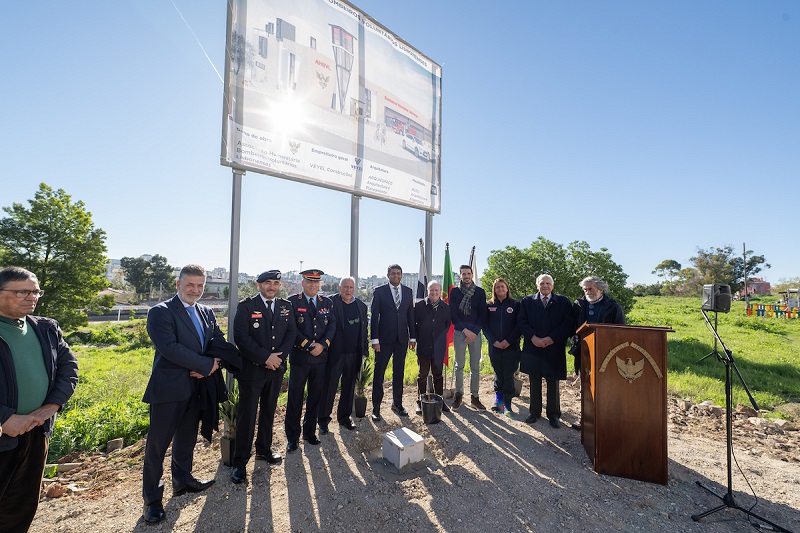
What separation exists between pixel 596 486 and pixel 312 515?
2.73 m

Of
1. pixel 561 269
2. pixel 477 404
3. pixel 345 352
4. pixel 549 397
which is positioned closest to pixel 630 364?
pixel 549 397

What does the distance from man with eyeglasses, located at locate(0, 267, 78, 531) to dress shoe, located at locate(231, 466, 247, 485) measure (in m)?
1.44

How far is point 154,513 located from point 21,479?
968 mm

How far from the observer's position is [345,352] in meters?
4.73

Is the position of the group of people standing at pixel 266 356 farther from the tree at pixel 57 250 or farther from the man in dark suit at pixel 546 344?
the tree at pixel 57 250

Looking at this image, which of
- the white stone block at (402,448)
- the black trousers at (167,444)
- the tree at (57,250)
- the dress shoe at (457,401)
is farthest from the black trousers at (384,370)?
the tree at (57,250)

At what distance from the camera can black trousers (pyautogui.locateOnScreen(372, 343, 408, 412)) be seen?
205 inches

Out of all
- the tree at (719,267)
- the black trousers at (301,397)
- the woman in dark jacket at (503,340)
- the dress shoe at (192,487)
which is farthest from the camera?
the tree at (719,267)

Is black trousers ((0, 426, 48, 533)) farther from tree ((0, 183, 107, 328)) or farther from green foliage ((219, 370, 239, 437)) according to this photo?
tree ((0, 183, 107, 328))

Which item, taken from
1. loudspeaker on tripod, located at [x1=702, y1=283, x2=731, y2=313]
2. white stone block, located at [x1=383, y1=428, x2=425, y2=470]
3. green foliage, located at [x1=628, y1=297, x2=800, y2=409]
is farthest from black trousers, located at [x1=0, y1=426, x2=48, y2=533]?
green foliage, located at [x1=628, y1=297, x2=800, y2=409]

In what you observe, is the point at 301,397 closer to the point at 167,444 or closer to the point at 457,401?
the point at 167,444

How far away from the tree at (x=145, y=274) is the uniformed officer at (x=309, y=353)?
249ft

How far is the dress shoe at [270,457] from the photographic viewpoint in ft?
12.5

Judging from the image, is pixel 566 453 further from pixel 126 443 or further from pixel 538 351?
pixel 126 443
